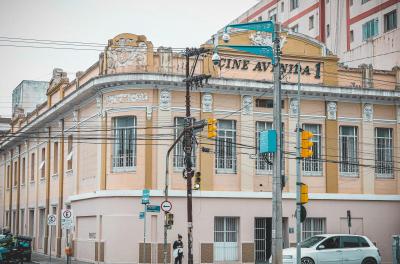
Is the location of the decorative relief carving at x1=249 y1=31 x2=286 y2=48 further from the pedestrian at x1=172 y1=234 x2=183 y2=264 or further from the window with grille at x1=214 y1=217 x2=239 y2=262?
the pedestrian at x1=172 y1=234 x2=183 y2=264

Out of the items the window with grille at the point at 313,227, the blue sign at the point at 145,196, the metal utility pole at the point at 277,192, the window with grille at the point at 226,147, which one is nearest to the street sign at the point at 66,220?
the blue sign at the point at 145,196

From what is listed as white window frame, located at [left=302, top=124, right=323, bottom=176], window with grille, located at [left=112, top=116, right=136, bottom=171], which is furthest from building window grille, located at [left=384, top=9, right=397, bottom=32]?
window with grille, located at [left=112, top=116, right=136, bottom=171]

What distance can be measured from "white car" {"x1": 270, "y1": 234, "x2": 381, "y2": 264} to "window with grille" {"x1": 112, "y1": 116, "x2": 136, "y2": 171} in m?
10.6

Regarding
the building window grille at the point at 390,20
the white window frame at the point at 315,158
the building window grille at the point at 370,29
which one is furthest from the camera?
the building window grille at the point at 370,29

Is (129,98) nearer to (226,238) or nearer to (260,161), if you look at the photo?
(260,161)

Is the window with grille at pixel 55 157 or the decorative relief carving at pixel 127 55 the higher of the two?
the decorative relief carving at pixel 127 55

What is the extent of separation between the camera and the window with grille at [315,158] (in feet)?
131

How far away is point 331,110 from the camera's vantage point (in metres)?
40.5

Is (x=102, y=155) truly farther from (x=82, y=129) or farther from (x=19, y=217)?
(x=19, y=217)

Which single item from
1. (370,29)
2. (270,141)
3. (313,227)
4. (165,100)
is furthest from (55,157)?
(270,141)

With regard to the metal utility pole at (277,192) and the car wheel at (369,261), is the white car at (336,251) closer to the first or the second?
the car wheel at (369,261)

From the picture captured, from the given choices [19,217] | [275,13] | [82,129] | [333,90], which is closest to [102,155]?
[82,129]

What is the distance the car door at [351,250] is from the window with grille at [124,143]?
11563mm

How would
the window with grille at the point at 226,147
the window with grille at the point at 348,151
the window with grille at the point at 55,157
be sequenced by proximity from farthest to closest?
the window with grille at the point at 55,157
the window with grille at the point at 348,151
the window with grille at the point at 226,147
